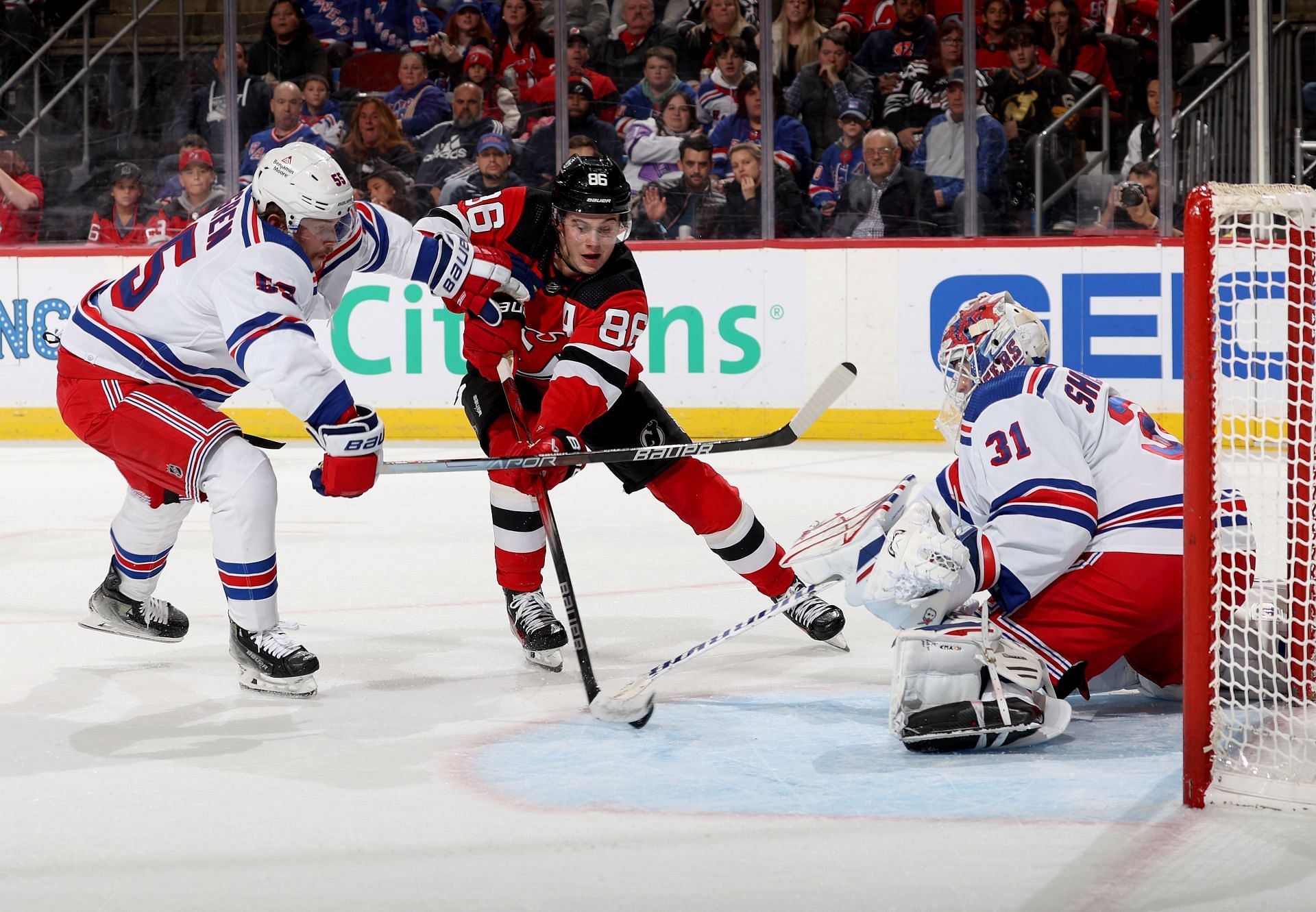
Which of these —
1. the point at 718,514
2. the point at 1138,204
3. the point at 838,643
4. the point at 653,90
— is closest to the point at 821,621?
the point at 838,643

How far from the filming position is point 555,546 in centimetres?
304

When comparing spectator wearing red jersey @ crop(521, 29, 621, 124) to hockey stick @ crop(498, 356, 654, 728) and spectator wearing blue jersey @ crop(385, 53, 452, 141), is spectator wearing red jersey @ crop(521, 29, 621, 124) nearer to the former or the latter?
spectator wearing blue jersey @ crop(385, 53, 452, 141)

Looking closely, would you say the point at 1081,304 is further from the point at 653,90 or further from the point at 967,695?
the point at 967,695

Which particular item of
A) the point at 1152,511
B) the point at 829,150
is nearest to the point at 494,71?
the point at 829,150

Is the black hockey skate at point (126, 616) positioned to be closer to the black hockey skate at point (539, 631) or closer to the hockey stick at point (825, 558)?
the black hockey skate at point (539, 631)

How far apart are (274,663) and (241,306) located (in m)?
0.67

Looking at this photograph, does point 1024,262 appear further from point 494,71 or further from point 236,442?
point 236,442

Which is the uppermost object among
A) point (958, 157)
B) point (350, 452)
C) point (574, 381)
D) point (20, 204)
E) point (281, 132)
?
point (281, 132)

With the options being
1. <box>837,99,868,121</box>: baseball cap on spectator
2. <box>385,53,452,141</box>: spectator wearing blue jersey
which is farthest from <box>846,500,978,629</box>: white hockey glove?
<box>385,53,452,141</box>: spectator wearing blue jersey

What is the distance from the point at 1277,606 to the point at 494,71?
566 centimetres

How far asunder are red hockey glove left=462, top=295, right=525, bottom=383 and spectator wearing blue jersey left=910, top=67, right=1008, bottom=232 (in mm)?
4080

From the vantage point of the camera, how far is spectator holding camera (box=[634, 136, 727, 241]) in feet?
23.5

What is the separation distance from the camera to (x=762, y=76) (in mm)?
7148

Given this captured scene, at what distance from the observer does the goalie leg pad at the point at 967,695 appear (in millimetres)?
2393
